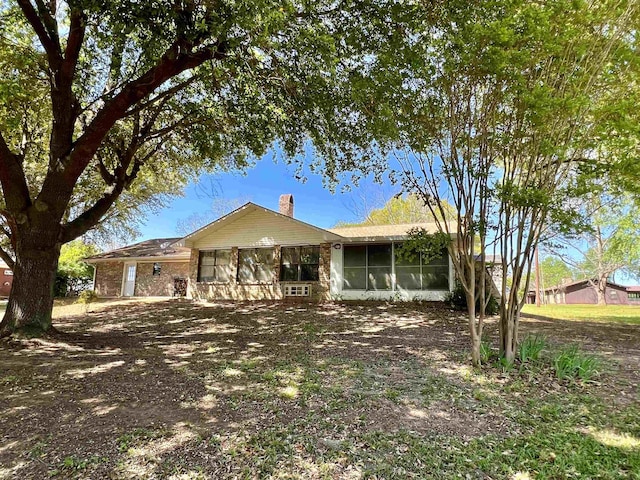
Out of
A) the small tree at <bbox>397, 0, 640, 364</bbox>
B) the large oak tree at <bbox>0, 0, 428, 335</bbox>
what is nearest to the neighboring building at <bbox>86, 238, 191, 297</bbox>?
the large oak tree at <bbox>0, 0, 428, 335</bbox>

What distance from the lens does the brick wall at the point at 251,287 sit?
15.3m

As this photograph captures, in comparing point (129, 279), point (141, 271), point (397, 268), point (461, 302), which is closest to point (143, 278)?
point (141, 271)

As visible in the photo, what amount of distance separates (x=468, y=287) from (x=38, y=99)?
11.4 m

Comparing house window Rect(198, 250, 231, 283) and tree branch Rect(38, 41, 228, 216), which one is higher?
tree branch Rect(38, 41, 228, 216)

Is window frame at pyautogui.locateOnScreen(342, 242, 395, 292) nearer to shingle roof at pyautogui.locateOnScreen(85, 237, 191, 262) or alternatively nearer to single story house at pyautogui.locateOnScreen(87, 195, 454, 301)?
single story house at pyautogui.locateOnScreen(87, 195, 454, 301)

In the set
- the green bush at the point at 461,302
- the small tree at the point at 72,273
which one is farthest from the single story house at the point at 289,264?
the small tree at the point at 72,273

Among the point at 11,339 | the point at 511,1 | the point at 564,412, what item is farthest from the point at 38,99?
the point at 564,412

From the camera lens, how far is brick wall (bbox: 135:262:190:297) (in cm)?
1880

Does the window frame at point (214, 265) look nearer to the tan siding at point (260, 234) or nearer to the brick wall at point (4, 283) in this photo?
the tan siding at point (260, 234)

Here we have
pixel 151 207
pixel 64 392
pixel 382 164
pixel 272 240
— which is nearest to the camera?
pixel 64 392

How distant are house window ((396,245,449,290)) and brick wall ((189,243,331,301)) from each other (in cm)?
298

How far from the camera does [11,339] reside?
6.86m

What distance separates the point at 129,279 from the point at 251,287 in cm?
797

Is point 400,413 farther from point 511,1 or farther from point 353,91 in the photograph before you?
point 511,1
